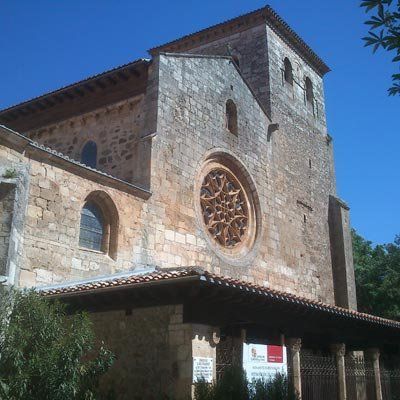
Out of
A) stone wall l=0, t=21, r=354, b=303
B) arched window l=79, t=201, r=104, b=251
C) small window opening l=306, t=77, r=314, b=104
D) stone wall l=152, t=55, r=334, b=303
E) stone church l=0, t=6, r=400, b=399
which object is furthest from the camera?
small window opening l=306, t=77, r=314, b=104

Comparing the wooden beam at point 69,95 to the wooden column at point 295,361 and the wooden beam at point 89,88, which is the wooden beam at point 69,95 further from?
the wooden column at point 295,361

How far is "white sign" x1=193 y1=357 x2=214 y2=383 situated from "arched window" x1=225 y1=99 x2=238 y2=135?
9262 mm

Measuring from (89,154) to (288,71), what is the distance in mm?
9692

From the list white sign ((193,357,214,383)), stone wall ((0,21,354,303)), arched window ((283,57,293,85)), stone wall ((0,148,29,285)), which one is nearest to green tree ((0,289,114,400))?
white sign ((193,357,214,383))

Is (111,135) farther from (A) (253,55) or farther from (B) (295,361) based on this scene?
(A) (253,55)

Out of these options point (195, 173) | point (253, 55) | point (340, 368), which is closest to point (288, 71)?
Answer: point (253, 55)

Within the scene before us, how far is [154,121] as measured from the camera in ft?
44.2

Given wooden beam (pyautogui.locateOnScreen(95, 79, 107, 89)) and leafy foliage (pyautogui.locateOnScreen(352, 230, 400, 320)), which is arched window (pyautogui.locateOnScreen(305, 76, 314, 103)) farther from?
wooden beam (pyautogui.locateOnScreen(95, 79, 107, 89))

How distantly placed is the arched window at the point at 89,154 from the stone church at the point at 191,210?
4cm

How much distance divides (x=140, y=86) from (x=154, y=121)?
1264mm

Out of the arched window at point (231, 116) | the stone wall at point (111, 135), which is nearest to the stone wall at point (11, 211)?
the stone wall at point (111, 135)

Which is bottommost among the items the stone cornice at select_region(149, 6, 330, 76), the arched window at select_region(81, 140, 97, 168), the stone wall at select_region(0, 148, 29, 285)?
the stone wall at select_region(0, 148, 29, 285)

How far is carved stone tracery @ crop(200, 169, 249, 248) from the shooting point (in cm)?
1493

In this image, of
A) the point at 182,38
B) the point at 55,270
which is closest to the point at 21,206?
the point at 55,270
